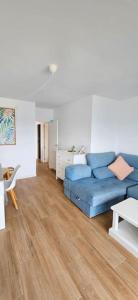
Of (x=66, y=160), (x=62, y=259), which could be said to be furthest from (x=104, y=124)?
(x=62, y=259)

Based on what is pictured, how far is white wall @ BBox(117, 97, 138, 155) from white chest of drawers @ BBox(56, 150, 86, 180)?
1280 millimetres

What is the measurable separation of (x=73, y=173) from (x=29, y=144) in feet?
6.44

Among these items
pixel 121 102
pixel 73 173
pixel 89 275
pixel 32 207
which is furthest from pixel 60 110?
pixel 89 275

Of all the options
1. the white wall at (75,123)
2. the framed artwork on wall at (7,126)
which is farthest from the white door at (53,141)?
the framed artwork on wall at (7,126)

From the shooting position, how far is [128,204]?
2088 mm

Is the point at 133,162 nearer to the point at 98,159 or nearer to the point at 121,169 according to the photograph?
the point at 121,169

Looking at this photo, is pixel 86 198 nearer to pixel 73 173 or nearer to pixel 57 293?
pixel 73 173

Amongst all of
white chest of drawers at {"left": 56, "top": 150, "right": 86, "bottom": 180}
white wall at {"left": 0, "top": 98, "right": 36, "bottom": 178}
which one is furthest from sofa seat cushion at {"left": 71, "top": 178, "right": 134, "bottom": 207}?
white wall at {"left": 0, "top": 98, "right": 36, "bottom": 178}

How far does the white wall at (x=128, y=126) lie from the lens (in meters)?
3.62

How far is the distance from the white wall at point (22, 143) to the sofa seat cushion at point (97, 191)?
79.8 inches

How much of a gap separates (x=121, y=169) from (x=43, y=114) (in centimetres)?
359

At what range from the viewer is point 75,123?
13.5 feet

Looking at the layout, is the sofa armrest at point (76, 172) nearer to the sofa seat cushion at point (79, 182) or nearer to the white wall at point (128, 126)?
the sofa seat cushion at point (79, 182)

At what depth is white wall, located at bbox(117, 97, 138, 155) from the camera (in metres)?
3.62
